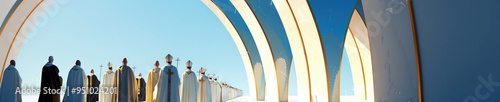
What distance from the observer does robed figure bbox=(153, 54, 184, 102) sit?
855 centimetres

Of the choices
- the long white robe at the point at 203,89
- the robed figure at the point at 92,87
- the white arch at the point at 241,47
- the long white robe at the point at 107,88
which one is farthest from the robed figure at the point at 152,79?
the white arch at the point at 241,47

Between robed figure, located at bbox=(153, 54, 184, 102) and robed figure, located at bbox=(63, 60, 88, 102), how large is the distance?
271cm

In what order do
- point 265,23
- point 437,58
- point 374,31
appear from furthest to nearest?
1. point 265,23
2. point 374,31
3. point 437,58

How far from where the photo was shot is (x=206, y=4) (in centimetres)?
1523

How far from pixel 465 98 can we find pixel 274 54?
36.3 ft

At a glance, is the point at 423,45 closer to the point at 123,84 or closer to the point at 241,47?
the point at 123,84

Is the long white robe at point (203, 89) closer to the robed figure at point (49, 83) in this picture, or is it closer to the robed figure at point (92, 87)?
the robed figure at point (92, 87)

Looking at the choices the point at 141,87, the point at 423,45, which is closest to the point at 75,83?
the point at 141,87

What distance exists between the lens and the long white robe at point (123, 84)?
9.68 metres

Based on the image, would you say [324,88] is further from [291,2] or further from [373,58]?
[373,58]

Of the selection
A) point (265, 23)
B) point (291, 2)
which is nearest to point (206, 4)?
point (265, 23)

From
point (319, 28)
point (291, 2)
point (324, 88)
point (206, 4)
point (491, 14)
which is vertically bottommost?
point (324, 88)

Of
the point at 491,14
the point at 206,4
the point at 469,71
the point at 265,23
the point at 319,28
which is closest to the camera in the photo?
the point at 491,14

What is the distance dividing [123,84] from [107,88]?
6.07 ft
